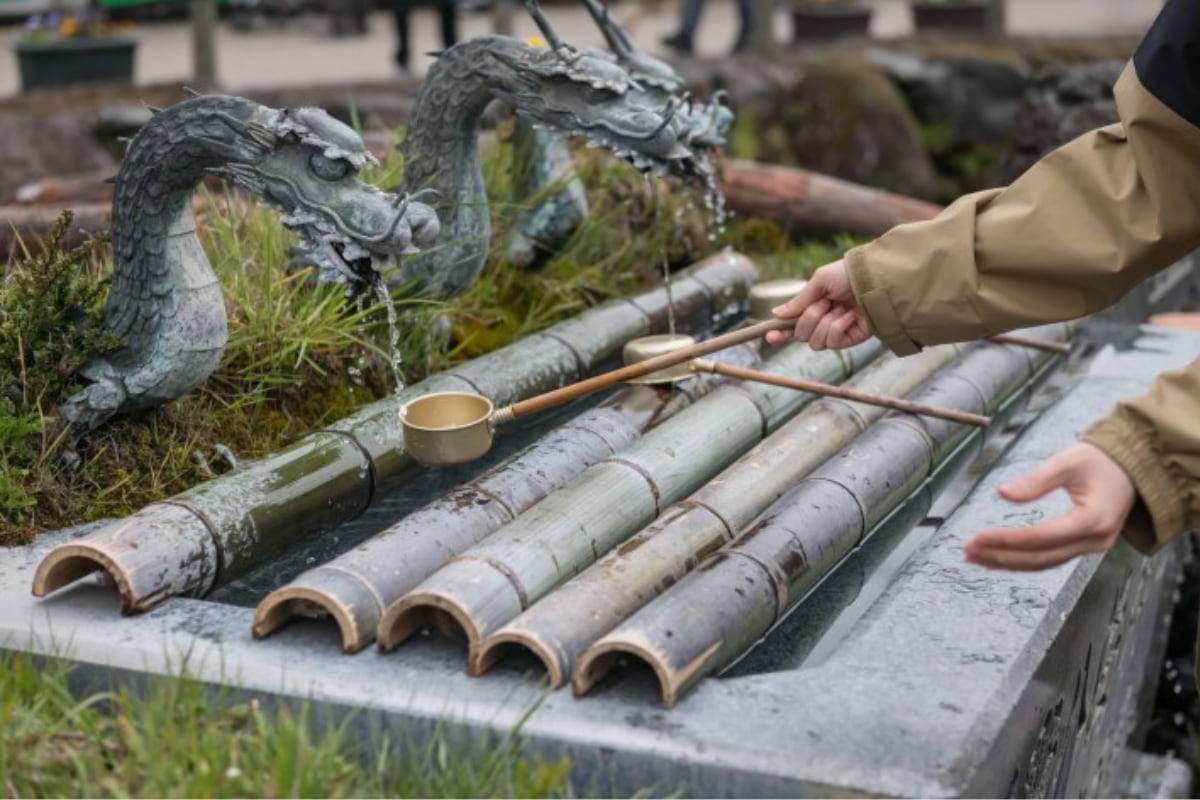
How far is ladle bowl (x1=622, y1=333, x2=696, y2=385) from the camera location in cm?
346

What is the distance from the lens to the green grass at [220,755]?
212cm

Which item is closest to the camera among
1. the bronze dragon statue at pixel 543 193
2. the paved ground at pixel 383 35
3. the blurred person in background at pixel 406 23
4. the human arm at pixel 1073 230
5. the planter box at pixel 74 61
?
the human arm at pixel 1073 230

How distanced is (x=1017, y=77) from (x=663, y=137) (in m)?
5.75

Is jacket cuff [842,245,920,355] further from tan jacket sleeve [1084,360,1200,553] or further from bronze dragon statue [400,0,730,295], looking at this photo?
bronze dragon statue [400,0,730,295]

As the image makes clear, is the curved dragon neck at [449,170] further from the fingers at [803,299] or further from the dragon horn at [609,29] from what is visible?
the fingers at [803,299]

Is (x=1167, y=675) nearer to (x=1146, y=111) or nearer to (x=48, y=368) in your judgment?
(x=1146, y=111)

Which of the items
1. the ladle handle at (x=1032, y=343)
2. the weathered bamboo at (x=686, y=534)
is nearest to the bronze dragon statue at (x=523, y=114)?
the weathered bamboo at (x=686, y=534)

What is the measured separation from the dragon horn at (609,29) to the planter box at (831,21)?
7794 millimetres

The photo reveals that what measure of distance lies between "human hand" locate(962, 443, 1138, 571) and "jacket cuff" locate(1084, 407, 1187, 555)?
0.01 m

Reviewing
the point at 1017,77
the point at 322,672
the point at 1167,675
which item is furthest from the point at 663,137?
the point at 1017,77

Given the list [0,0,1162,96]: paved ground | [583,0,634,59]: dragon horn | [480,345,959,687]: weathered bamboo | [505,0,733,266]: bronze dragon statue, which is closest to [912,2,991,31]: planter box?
[0,0,1162,96]: paved ground

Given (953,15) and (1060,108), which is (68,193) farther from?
(953,15)

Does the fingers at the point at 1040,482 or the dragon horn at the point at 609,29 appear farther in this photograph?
the dragon horn at the point at 609,29

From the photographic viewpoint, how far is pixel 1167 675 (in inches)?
198
